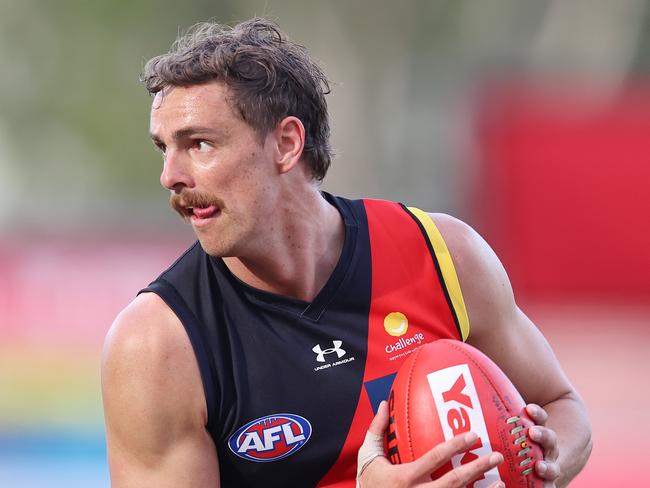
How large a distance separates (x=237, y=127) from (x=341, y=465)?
119 cm

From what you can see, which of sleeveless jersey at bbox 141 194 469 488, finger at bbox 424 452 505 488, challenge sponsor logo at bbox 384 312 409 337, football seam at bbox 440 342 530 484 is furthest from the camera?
challenge sponsor logo at bbox 384 312 409 337

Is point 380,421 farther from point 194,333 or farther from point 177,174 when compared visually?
point 177,174

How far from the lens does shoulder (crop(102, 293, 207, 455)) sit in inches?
143

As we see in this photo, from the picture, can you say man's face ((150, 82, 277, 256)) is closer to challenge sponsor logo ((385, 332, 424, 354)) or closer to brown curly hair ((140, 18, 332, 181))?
brown curly hair ((140, 18, 332, 181))

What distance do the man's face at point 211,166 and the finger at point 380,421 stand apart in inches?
28.0

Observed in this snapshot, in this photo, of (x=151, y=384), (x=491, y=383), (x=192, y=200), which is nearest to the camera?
(x=491, y=383)

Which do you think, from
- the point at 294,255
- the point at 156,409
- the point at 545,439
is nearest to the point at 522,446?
the point at 545,439

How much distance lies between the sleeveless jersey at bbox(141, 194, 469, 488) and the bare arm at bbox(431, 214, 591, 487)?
91 mm

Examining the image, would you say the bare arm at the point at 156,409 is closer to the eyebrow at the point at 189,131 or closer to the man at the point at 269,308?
the man at the point at 269,308

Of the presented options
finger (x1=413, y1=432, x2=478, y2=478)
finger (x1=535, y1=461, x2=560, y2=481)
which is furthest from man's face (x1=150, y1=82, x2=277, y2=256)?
finger (x1=535, y1=461, x2=560, y2=481)

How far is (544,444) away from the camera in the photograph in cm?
351

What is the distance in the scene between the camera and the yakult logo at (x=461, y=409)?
11.1 ft

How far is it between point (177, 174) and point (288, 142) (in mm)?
512

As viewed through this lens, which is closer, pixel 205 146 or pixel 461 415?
pixel 461 415
